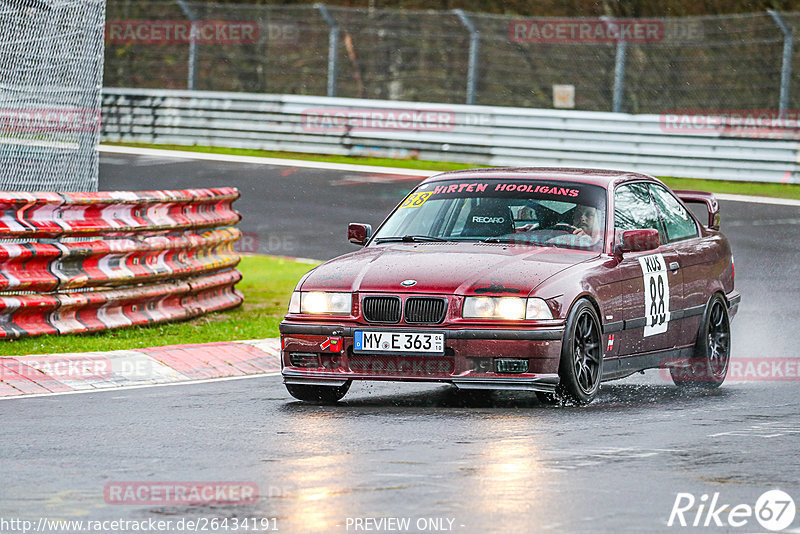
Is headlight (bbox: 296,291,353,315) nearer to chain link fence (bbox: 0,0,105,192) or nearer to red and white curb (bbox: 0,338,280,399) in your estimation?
red and white curb (bbox: 0,338,280,399)

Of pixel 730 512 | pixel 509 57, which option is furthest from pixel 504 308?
pixel 509 57

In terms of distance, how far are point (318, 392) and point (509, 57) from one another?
Result: 65.8 ft

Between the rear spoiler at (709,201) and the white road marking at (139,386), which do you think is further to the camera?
the rear spoiler at (709,201)

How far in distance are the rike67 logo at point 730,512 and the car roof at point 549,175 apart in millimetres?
4146

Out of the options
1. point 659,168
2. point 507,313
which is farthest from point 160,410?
point 659,168

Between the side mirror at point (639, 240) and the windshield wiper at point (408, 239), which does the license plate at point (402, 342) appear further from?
the side mirror at point (639, 240)

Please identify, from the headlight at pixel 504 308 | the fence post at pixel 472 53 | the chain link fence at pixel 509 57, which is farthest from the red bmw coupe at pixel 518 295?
the fence post at pixel 472 53

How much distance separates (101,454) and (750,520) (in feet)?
10.4

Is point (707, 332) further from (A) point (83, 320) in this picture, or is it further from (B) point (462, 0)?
(B) point (462, 0)

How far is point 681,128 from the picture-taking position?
24531 mm

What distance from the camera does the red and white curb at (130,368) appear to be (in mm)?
10188

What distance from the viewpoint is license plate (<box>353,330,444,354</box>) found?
9062 millimetres

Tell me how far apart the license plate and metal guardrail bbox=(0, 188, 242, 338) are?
11.4 feet

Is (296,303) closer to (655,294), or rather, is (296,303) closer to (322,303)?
(322,303)
